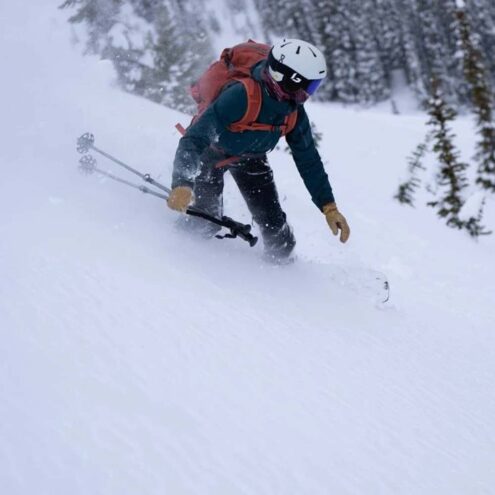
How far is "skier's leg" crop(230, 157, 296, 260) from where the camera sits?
5.27 m

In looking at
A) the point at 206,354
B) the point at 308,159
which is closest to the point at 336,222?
the point at 308,159

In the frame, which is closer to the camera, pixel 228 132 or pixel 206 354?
pixel 206 354

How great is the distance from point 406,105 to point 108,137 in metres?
54.2

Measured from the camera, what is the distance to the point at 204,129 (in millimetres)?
4371

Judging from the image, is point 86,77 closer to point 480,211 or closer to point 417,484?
point 480,211

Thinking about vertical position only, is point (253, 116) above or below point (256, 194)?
above

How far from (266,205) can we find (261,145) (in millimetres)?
796

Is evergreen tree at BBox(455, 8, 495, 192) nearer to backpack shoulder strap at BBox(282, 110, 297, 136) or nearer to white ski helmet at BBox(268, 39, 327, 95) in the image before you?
backpack shoulder strap at BBox(282, 110, 297, 136)

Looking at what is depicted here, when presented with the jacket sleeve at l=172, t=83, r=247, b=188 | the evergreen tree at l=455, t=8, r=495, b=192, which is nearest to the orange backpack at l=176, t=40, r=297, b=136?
the jacket sleeve at l=172, t=83, r=247, b=188

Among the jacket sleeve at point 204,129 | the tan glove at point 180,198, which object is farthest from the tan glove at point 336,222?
the tan glove at point 180,198

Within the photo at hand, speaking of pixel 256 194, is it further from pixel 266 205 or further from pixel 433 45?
pixel 433 45

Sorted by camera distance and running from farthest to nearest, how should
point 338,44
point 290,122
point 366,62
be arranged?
1. point 366,62
2. point 338,44
3. point 290,122

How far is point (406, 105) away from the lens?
55.9 metres

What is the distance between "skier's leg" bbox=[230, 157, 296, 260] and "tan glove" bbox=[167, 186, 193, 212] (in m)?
1.12
